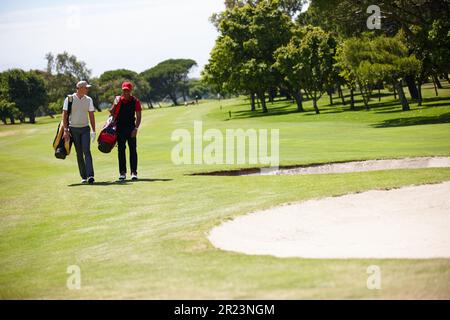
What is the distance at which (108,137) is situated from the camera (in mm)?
16109

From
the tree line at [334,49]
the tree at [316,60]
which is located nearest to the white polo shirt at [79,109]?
the tree line at [334,49]

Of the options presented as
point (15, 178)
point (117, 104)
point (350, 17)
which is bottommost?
point (15, 178)

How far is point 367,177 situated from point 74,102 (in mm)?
8295

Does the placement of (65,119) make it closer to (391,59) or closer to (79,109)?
(79,109)

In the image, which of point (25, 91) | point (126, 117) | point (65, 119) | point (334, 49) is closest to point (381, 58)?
point (334, 49)

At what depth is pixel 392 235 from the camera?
852 cm

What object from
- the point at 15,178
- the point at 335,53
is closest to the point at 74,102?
the point at 15,178

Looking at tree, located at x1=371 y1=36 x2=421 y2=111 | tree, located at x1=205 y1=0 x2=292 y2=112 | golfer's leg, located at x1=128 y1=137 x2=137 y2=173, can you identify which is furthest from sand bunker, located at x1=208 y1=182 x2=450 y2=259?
tree, located at x1=205 y1=0 x2=292 y2=112

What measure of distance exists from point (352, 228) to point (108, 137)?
8.93 meters

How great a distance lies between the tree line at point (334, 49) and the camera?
4531 centimetres

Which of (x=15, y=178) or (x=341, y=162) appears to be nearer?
(x=341, y=162)

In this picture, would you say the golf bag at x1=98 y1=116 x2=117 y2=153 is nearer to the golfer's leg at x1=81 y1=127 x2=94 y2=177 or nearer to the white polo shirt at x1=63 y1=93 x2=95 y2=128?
the golfer's leg at x1=81 y1=127 x2=94 y2=177
